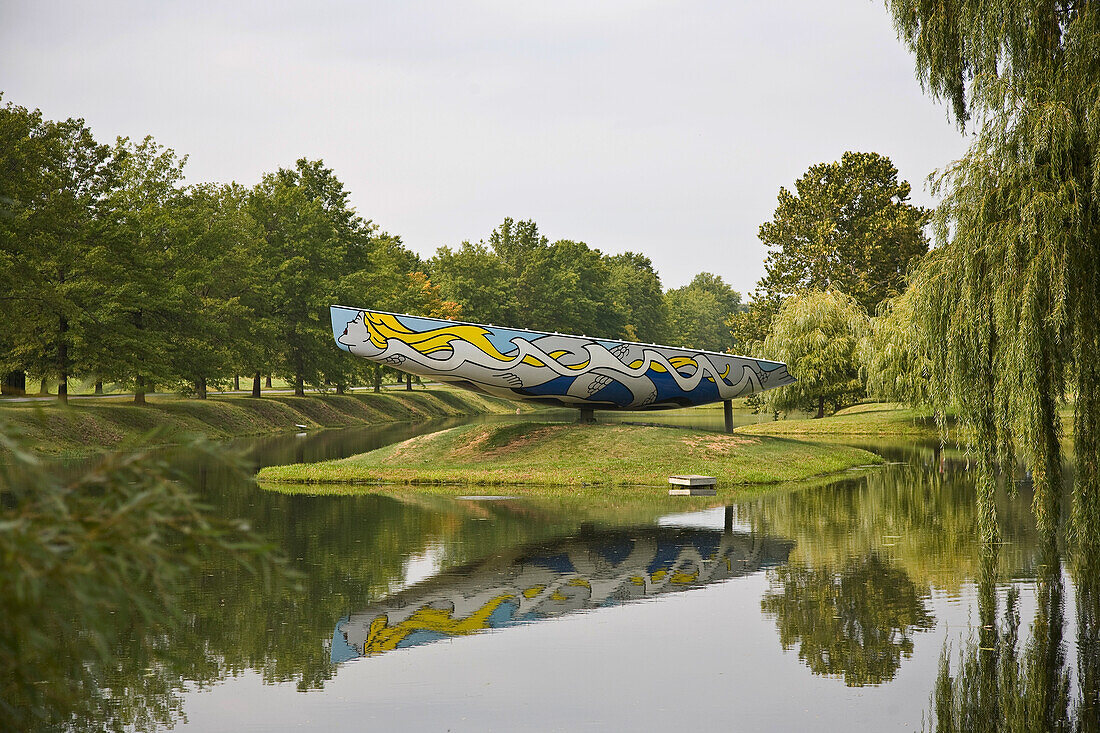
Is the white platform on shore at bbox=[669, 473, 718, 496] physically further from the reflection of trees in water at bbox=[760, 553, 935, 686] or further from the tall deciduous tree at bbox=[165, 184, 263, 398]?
the tall deciduous tree at bbox=[165, 184, 263, 398]

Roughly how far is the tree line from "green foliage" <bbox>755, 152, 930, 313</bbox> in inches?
953

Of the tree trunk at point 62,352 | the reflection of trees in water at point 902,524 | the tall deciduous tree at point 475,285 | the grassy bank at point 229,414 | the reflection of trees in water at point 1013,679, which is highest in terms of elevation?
the tall deciduous tree at point 475,285

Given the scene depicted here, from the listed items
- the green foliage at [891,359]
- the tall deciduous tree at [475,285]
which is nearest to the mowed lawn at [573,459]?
the green foliage at [891,359]

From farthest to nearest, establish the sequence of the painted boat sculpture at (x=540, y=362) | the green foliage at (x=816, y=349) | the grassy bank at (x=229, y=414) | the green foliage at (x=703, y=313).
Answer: the green foliage at (x=703, y=313), the green foliage at (x=816, y=349), the grassy bank at (x=229, y=414), the painted boat sculpture at (x=540, y=362)

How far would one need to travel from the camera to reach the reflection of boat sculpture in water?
10156 millimetres

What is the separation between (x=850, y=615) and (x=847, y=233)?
4951 cm

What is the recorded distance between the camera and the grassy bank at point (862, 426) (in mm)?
41375

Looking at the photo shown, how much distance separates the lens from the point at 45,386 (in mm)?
4547

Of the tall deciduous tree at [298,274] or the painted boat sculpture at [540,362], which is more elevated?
the tall deciduous tree at [298,274]

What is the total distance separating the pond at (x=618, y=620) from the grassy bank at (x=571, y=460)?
5190mm

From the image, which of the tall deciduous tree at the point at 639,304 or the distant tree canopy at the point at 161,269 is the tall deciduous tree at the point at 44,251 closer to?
the distant tree canopy at the point at 161,269

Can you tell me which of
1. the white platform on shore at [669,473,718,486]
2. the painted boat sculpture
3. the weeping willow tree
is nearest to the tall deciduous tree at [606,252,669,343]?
the painted boat sculpture

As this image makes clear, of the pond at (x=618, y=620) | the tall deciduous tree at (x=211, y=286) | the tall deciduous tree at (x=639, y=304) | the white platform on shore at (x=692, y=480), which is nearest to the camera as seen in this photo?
the pond at (x=618, y=620)

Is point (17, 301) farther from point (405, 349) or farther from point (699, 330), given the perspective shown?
point (699, 330)
